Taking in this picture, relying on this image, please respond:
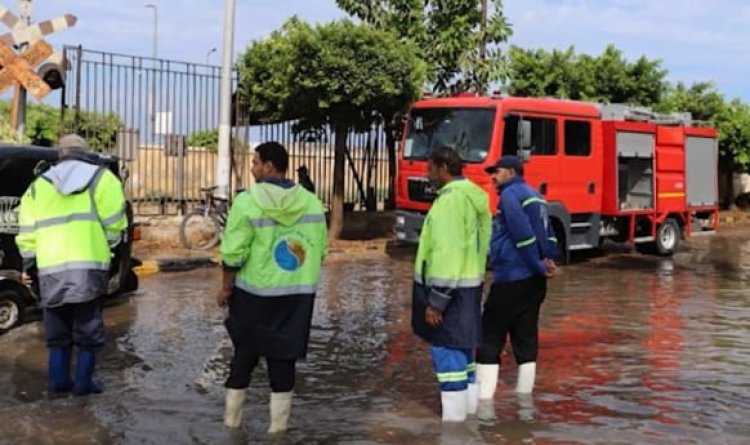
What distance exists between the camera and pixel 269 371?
5.82m

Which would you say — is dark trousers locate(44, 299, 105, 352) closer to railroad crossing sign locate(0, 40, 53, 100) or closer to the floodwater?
the floodwater

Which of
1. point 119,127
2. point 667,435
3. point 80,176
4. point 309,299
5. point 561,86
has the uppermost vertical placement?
point 561,86

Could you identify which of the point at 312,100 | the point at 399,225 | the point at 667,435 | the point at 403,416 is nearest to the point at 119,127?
the point at 312,100

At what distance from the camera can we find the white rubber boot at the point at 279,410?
230 inches

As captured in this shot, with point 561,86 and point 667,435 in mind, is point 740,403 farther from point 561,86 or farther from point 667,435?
point 561,86

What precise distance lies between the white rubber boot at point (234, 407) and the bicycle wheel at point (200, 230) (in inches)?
440

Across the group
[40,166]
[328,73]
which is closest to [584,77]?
[328,73]

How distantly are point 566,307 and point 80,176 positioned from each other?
7200 mm

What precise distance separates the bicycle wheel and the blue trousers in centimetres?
1146

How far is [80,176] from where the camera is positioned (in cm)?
654

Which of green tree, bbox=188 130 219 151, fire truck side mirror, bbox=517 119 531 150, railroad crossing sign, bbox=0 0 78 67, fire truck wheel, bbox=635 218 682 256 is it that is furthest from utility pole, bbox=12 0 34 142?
fire truck wheel, bbox=635 218 682 256

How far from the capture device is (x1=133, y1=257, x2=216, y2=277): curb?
1459 cm

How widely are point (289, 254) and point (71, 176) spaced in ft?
5.88

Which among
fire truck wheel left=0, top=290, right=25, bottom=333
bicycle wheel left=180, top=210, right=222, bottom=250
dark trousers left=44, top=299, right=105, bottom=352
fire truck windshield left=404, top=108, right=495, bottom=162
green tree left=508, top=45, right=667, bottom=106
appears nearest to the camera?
dark trousers left=44, top=299, right=105, bottom=352
